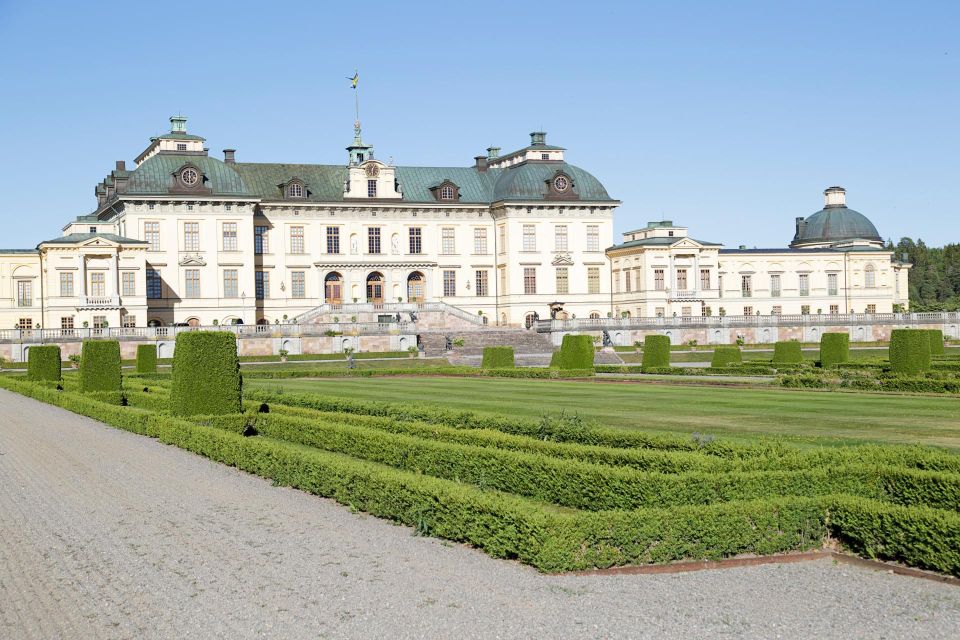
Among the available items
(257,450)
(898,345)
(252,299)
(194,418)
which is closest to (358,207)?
(252,299)

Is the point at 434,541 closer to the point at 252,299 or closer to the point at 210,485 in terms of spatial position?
the point at 210,485

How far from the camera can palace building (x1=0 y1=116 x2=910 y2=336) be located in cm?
6425

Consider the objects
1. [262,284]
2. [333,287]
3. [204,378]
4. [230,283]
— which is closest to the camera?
[204,378]

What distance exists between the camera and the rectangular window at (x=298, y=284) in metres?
68.4

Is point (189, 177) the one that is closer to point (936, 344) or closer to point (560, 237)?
point (560, 237)

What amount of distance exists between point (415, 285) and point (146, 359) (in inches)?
1159

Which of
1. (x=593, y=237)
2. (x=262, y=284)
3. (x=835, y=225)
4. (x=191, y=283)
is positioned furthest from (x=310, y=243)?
(x=835, y=225)

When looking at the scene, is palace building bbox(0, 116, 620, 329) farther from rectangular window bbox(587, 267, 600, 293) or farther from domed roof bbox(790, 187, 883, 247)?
domed roof bbox(790, 187, 883, 247)

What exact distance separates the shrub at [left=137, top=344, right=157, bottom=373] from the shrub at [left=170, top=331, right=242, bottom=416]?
22320mm

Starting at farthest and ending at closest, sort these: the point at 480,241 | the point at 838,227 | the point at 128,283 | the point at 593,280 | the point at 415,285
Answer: the point at 838,227 < the point at 593,280 < the point at 480,241 < the point at 415,285 < the point at 128,283

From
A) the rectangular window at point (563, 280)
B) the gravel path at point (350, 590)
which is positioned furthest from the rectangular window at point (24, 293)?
the gravel path at point (350, 590)

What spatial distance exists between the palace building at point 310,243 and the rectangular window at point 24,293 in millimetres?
68

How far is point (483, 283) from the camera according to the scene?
7206 cm

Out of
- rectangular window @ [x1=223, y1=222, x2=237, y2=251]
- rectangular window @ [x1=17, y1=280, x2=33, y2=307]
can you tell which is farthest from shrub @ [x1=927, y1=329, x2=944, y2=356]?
rectangular window @ [x1=17, y1=280, x2=33, y2=307]
